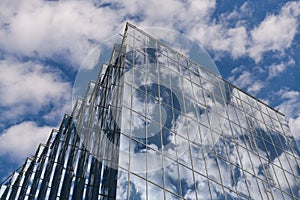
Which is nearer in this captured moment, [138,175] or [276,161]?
[138,175]

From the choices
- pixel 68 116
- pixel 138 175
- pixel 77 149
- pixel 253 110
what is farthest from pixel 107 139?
pixel 253 110

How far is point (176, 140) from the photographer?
2320 centimetres

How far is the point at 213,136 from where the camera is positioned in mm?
26969

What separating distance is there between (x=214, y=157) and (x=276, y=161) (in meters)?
9.39

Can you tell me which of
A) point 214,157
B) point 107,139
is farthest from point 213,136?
point 107,139

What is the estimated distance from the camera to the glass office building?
64.3 ft

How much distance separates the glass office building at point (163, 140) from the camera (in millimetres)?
19609

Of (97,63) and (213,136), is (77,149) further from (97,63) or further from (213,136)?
(213,136)

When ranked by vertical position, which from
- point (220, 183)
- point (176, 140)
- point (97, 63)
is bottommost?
point (220, 183)

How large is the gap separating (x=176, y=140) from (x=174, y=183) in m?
3.48

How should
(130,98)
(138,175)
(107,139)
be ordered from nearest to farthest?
(138,175), (107,139), (130,98)

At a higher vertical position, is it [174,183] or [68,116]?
[68,116]

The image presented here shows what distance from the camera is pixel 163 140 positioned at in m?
22.1

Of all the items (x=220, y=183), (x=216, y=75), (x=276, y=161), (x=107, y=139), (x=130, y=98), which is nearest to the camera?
(x=107, y=139)
